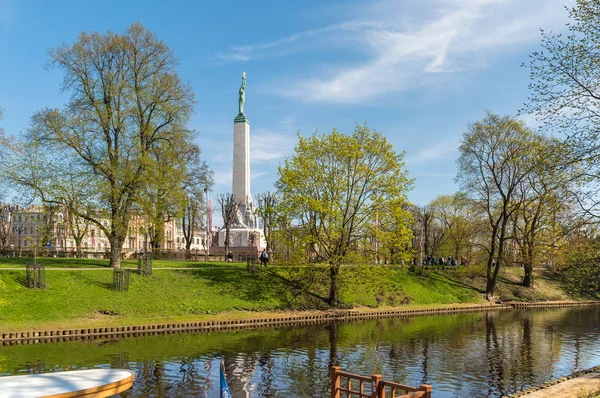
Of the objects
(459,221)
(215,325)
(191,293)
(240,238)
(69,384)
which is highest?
(459,221)

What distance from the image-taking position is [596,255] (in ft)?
75.9

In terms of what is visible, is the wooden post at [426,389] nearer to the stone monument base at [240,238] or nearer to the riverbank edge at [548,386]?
the riverbank edge at [548,386]

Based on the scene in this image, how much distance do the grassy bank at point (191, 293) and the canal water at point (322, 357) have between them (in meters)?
5.06

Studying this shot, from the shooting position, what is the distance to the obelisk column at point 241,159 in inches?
2908

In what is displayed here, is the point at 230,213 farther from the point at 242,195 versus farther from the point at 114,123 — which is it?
the point at 114,123

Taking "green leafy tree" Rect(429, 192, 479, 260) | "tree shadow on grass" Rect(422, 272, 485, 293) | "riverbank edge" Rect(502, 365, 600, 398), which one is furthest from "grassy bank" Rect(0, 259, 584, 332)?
"riverbank edge" Rect(502, 365, 600, 398)

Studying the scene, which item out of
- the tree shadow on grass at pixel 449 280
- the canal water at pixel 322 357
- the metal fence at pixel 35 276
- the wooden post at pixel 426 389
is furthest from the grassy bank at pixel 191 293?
the wooden post at pixel 426 389

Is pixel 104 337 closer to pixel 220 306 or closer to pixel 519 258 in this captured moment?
pixel 220 306

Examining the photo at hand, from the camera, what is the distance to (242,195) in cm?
7488

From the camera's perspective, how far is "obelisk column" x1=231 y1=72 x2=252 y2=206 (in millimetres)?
73875

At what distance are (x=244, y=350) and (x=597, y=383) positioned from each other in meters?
17.3

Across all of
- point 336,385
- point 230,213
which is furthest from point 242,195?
point 336,385

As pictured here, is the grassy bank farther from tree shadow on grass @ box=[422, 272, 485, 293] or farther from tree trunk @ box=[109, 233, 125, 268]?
tree trunk @ box=[109, 233, 125, 268]

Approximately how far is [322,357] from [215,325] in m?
13.2
